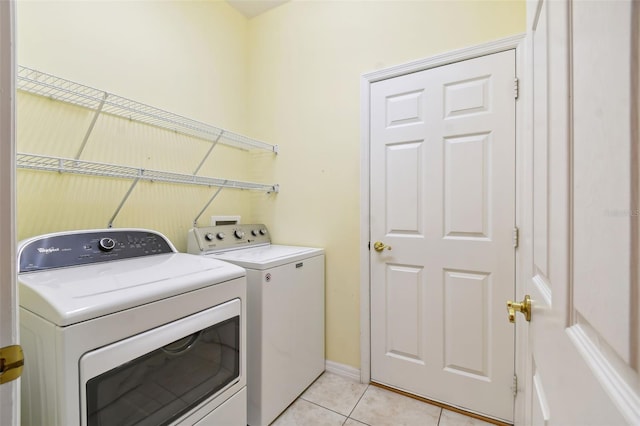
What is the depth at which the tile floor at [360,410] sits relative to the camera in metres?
1.66

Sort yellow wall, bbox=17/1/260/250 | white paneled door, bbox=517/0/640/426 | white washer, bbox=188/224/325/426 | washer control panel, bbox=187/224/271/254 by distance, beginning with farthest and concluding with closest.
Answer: washer control panel, bbox=187/224/271/254
white washer, bbox=188/224/325/426
yellow wall, bbox=17/1/260/250
white paneled door, bbox=517/0/640/426

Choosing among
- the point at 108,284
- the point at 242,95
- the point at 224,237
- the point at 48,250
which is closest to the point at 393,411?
the point at 224,237

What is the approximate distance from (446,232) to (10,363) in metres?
1.84

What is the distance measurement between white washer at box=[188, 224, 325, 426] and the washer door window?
0.91 feet

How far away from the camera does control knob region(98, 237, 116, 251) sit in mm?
1332

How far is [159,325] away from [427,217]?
60.4 inches

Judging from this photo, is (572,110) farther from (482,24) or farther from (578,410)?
(482,24)

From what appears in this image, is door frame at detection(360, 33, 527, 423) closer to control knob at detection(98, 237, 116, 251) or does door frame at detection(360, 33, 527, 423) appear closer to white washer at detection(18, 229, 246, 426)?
white washer at detection(18, 229, 246, 426)

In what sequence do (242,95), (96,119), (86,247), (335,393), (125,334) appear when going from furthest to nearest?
(242,95) → (335,393) → (96,119) → (86,247) → (125,334)

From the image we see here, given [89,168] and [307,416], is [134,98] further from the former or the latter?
[307,416]

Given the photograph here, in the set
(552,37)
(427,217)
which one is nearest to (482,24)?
(427,217)

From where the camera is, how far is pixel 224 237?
2.05 m

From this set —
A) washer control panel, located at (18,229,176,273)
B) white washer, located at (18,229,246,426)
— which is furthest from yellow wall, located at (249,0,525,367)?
washer control panel, located at (18,229,176,273)

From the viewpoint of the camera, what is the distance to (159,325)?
3.27ft
